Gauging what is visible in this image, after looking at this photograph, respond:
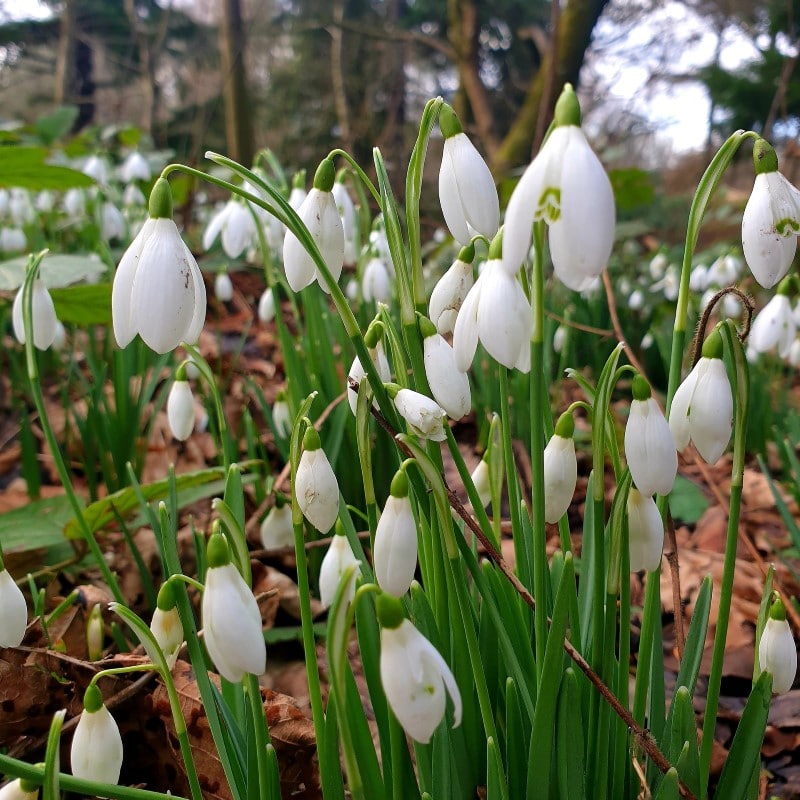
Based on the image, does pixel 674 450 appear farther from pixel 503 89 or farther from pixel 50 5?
pixel 50 5

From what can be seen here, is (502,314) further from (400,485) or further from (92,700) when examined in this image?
(92,700)

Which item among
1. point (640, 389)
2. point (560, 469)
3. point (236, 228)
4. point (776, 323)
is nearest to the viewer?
point (640, 389)

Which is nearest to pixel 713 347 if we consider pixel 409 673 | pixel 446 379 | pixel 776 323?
pixel 446 379

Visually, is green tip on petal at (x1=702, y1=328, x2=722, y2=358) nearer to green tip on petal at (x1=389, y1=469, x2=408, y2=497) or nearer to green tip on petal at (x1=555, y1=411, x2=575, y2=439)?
green tip on petal at (x1=555, y1=411, x2=575, y2=439)

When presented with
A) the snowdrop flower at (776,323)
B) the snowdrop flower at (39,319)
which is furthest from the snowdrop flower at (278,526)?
the snowdrop flower at (776,323)

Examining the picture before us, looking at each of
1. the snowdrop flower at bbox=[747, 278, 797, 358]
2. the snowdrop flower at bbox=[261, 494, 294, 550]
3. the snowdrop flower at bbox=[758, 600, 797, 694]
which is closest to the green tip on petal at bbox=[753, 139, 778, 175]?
the snowdrop flower at bbox=[758, 600, 797, 694]

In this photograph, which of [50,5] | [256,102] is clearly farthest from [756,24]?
[50,5]

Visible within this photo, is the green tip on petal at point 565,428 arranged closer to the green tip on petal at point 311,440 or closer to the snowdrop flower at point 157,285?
the green tip on petal at point 311,440
